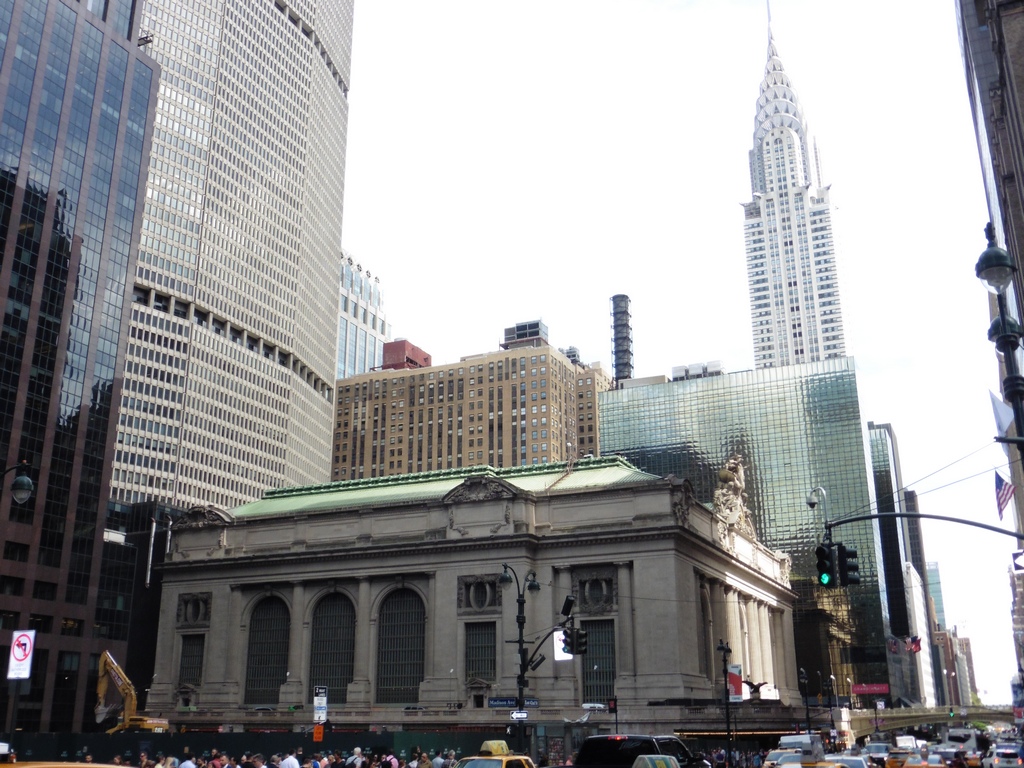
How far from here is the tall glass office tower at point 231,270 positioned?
148m

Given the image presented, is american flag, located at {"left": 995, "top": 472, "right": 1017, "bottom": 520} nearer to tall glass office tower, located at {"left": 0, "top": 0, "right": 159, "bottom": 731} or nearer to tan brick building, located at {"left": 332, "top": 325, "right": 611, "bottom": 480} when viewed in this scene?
tall glass office tower, located at {"left": 0, "top": 0, "right": 159, "bottom": 731}

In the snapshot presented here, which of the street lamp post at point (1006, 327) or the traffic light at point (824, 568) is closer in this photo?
the street lamp post at point (1006, 327)

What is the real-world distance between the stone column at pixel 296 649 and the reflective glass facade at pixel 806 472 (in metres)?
64.8

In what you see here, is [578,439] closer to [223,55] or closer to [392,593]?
[223,55]

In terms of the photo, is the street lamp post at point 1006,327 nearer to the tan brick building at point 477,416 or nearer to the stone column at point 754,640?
the stone column at point 754,640

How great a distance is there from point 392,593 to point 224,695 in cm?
1628

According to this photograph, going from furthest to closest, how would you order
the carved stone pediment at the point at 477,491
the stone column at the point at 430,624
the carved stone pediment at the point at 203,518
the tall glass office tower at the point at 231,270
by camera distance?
the tall glass office tower at the point at 231,270 < the carved stone pediment at the point at 203,518 < the carved stone pediment at the point at 477,491 < the stone column at the point at 430,624

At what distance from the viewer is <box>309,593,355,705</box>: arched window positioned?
258 ft

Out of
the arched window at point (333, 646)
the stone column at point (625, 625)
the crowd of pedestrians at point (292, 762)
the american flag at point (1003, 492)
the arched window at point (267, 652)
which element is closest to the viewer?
the crowd of pedestrians at point (292, 762)

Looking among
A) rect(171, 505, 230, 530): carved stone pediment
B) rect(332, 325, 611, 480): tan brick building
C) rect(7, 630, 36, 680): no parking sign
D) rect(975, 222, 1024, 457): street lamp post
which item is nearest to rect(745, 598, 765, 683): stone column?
rect(171, 505, 230, 530): carved stone pediment

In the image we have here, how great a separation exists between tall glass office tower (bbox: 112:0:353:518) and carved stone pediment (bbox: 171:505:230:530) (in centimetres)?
5797

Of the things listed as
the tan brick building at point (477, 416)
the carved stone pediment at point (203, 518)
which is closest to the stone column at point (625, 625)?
the carved stone pediment at point (203, 518)

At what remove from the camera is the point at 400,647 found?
77375 millimetres

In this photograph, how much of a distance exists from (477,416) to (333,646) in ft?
351
